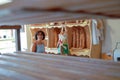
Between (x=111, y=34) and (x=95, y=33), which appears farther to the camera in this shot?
A: (x=111, y=34)

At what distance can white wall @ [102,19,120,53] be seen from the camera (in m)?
3.91

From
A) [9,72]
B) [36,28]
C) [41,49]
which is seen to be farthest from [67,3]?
[36,28]

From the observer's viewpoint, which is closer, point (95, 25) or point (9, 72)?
point (9, 72)

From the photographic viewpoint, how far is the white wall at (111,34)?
12.8 feet

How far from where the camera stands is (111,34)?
156 inches

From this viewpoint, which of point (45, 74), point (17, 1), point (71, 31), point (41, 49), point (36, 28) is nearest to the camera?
point (17, 1)

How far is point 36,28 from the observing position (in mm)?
4840

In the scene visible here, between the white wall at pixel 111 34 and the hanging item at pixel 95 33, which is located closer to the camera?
the hanging item at pixel 95 33

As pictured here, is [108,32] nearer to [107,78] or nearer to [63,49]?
[63,49]

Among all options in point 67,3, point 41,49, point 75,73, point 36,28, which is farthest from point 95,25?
point 67,3

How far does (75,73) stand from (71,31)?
339 centimetres

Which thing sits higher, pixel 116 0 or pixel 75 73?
pixel 116 0

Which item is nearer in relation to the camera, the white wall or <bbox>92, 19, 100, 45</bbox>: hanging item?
<bbox>92, 19, 100, 45</bbox>: hanging item

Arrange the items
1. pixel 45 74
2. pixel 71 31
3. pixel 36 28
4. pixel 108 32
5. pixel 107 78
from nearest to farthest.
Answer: pixel 107 78 → pixel 45 74 → pixel 108 32 → pixel 71 31 → pixel 36 28
